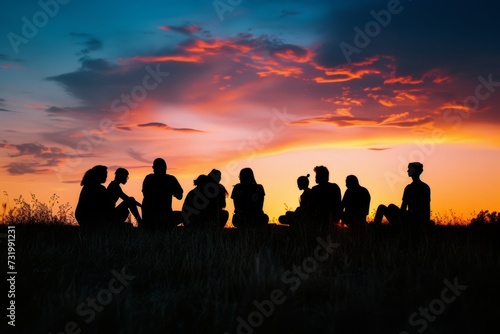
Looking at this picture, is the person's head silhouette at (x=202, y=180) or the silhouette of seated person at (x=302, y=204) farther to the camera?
the person's head silhouette at (x=202, y=180)

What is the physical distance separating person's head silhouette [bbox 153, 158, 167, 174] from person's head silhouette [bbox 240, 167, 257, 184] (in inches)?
64.8

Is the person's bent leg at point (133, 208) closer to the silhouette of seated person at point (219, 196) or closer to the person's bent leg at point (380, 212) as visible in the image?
the silhouette of seated person at point (219, 196)

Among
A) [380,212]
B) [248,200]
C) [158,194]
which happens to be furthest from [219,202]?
[380,212]

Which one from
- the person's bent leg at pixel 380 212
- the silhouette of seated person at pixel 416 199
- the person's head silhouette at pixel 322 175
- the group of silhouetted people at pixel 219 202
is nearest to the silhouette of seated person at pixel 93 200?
the group of silhouetted people at pixel 219 202

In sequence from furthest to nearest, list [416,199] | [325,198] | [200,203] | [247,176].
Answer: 1. [200,203]
2. [247,176]
3. [325,198]
4. [416,199]

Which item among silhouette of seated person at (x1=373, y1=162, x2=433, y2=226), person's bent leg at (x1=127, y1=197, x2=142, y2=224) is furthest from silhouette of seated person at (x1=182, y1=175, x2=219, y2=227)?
silhouette of seated person at (x1=373, y1=162, x2=433, y2=226)

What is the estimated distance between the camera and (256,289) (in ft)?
20.9

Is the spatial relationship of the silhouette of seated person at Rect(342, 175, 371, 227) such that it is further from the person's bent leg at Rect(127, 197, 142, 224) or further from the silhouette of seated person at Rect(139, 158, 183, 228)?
the person's bent leg at Rect(127, 197, 142, 224)

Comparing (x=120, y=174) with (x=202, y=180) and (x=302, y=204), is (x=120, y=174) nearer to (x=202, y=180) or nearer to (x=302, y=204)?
(x=202, y=180)

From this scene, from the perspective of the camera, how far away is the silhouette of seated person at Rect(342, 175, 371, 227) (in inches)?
479

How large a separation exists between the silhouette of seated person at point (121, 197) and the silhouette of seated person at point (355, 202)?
441cm

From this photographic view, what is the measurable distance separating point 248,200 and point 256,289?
617cm

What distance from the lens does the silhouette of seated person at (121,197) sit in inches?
500

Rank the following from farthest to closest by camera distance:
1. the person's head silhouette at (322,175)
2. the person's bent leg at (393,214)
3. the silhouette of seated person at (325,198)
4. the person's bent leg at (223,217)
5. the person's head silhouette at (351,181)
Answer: the person's bent leg at (223,217) < the person's bent leg at (393,214) < the person's head silhouette at (351,181) < the person's head silhouette at (322,175) < the silhouette of seated person at (325,198)
